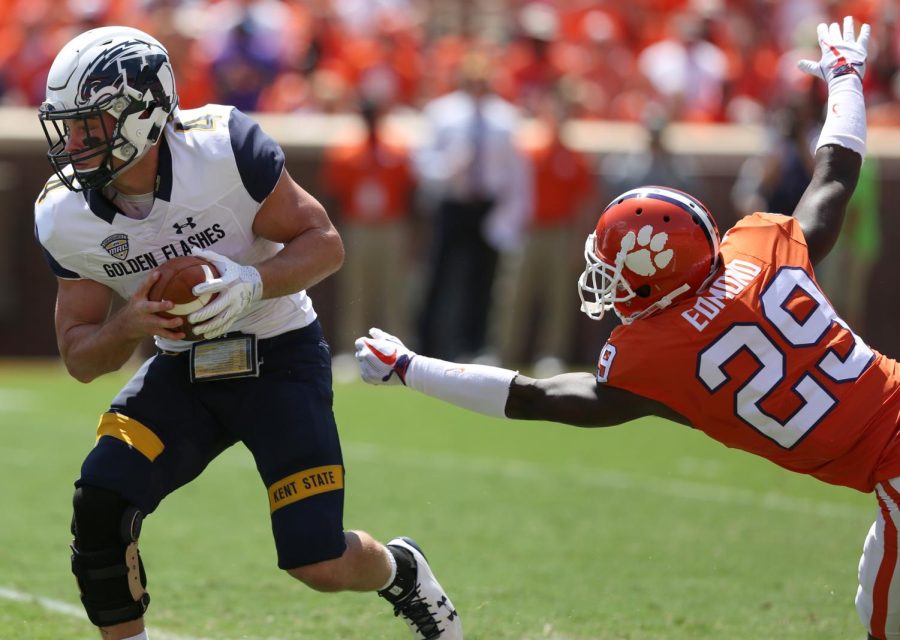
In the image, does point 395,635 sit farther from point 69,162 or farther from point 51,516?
point 51,516

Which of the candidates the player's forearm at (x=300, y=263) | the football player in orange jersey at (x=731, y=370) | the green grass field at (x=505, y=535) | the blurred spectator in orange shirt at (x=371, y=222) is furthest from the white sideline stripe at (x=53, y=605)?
the blurred spectator in orange shirt at (x=371, y=222)

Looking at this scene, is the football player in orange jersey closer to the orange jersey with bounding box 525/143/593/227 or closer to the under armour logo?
the under armour logo

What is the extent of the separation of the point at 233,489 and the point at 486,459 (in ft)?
5.32

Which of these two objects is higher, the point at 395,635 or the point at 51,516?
the point at 395,635

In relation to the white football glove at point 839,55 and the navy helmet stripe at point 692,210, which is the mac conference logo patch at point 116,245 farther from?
the white football glove at point 839,55

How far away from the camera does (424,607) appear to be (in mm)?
4754

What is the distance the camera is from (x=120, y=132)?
4344mm

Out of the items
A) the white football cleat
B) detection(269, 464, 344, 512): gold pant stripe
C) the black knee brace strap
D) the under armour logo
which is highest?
the under armour logo

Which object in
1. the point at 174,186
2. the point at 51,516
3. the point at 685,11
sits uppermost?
the point at 174,186

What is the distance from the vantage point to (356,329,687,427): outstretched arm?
A: 411 centimetres

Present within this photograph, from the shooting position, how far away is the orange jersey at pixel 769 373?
4027 millimetres

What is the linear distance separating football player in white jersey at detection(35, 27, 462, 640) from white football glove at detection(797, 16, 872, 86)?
189cm

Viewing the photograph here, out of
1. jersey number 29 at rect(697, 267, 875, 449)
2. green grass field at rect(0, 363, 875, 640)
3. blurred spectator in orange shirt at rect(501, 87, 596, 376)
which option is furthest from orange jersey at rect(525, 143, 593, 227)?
jersey number 29 at rect(697, 267, 875, 449)

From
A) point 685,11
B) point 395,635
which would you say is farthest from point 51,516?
point 685,11
